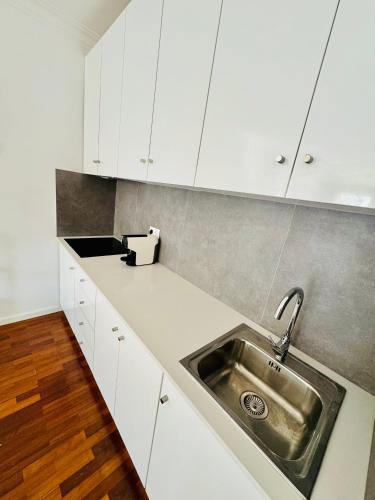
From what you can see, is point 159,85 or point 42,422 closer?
point 159,85

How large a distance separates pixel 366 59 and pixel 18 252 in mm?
2414

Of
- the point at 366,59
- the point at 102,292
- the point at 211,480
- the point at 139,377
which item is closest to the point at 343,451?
the point at 211,480

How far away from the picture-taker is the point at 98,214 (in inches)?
85.6

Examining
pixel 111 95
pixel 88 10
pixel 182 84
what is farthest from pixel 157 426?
pixel 88 10

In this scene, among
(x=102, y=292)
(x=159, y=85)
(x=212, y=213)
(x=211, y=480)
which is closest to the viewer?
(x=211, y=480)

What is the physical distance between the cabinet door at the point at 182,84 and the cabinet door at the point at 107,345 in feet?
2.39

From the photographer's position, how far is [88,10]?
4.82 ft

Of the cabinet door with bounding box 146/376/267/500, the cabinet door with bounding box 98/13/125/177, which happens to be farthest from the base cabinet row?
the cabinet door with bounding box 98/13/125/177

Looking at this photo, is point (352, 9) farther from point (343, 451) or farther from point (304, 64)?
point (343, 451)

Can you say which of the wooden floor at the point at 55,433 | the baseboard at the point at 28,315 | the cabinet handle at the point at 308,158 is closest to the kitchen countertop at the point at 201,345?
the cabinet handle at the point at 308,158

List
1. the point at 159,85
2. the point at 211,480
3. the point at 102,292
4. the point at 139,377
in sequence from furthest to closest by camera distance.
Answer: the point at 102,292
the point at 159,85
the point at 139,377
the point at 211,480

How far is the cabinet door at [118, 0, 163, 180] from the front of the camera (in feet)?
3.23

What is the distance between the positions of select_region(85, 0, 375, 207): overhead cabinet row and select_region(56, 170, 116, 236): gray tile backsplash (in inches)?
45.0

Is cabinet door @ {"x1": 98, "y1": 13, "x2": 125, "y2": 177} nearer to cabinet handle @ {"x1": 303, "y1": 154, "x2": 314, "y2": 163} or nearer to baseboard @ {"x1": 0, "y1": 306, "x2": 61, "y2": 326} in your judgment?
cabinet handle @ {"x1": 303, "y1": 154, "x2": 314, "y2": 163}
